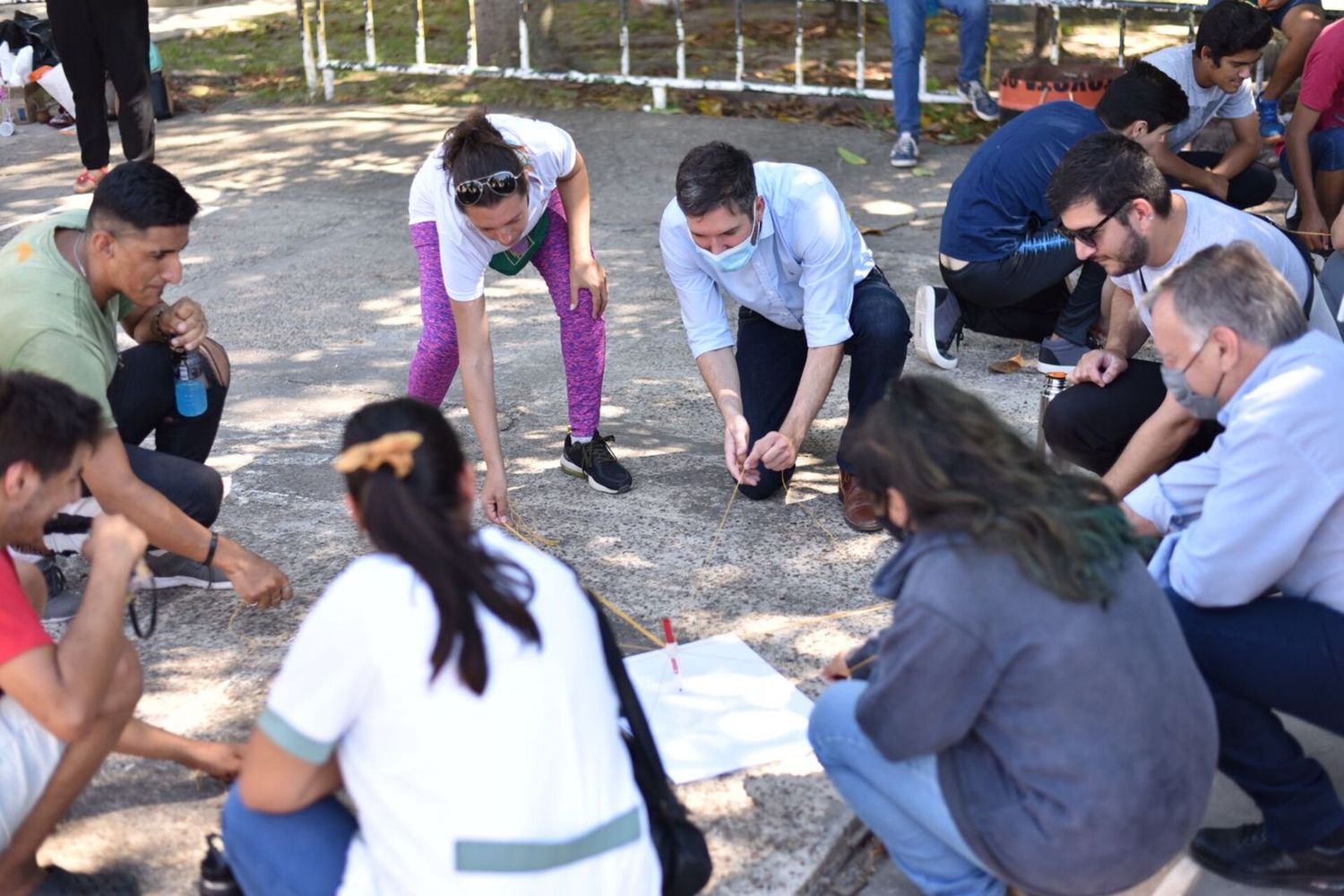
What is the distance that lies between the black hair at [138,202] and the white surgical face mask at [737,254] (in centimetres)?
143

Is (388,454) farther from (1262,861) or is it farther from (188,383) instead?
(188,383)

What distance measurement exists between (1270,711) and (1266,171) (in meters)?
4.24

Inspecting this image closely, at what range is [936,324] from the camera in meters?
5.12

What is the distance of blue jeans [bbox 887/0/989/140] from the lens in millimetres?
7344

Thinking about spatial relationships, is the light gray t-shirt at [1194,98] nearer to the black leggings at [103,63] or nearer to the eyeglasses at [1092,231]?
the eyeglasses at [1092,231]

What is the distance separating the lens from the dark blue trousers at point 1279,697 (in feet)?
8.60

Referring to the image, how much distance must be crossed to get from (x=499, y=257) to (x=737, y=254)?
78cm

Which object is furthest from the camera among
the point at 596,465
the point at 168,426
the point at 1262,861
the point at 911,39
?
the point at 911,39

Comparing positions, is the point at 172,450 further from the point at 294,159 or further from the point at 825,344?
the point at 294,159

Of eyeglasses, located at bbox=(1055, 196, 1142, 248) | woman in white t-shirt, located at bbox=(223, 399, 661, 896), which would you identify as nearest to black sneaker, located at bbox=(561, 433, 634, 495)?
eyeglasses, located at bbox=(1055, 196, 1142, 248)

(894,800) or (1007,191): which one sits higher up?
(1007,191)

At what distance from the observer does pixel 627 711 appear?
2441 millimetres

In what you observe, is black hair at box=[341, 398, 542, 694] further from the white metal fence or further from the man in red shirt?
the white metal fence

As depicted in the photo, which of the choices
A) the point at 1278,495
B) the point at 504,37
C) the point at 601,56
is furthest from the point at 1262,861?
the point at 601,56
